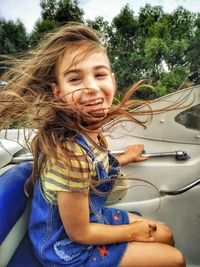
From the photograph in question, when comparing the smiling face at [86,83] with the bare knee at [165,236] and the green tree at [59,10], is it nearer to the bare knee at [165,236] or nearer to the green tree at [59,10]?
the bare knee at [165,236]

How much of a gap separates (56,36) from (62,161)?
0.43 metres

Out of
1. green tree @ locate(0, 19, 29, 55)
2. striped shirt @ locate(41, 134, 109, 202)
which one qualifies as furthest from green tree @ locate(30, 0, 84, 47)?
striped shirt @ locate(41, 134, 109, 202)

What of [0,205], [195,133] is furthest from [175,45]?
[0,205]

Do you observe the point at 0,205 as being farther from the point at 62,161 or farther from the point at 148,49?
the point at 148,49

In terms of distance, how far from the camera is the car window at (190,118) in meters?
1.72

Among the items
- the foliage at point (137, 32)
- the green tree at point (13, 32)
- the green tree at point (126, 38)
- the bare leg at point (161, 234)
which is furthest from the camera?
the green tree at point (13, 32)

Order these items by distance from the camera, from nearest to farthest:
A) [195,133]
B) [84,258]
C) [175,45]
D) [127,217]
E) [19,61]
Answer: [84,258] → [19,61] → [127,217] → [195,133] → [175,45]

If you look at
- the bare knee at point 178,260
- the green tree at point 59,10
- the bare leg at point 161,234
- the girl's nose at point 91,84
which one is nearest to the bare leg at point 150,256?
the bare knee at point 178,260

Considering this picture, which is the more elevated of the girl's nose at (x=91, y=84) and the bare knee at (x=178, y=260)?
the girl's nose at (x=91, y=84)

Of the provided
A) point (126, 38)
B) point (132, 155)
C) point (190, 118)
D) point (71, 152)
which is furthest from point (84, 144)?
point (126, 38)

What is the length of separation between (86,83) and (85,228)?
44 centimetres

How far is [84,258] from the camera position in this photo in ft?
3.49

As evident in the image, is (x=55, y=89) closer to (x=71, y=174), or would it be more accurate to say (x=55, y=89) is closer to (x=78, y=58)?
(x=78, y=58)

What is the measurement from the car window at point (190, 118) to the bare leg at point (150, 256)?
756 mm
